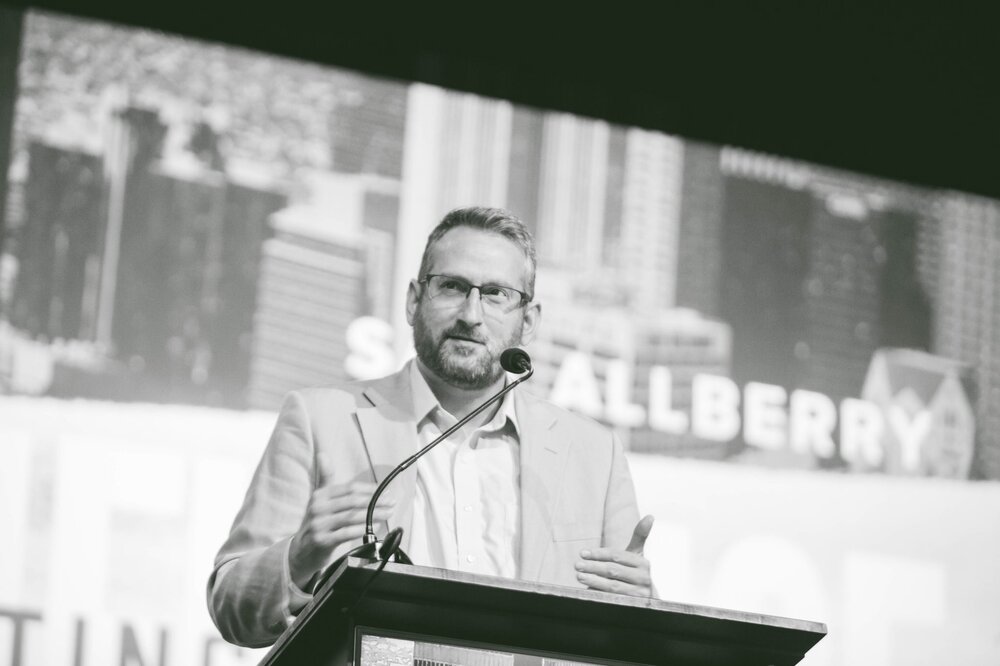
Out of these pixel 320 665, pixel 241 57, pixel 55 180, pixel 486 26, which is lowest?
pixel 320 665

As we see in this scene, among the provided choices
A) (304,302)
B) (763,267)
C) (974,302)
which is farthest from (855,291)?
(304,302)

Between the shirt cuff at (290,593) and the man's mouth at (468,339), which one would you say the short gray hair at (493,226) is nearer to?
the man's mouth at (468,339)

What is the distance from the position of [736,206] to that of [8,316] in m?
2.36

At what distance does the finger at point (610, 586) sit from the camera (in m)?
1.90

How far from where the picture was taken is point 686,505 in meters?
4.04

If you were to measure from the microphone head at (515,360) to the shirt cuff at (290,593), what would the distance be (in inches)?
20.1

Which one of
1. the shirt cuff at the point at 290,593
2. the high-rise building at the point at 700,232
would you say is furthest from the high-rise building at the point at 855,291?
the shirt cuff at the point at 290,593

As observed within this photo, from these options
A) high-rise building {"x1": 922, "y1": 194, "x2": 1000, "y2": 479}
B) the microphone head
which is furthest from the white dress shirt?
high-rise building {"x1": 922, "y1": 194, "x2": 1000, "y2": 479}

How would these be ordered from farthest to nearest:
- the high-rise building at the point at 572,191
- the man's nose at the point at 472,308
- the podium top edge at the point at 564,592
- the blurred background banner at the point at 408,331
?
1. the high-rise building at the point at 572,191
2. the blurred background banner at the point at 408,331
3. the man's nose at the point at 472,308
4. the podium top edge at the point at 564,592

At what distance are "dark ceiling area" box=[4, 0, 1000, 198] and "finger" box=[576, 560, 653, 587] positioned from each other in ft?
8.31

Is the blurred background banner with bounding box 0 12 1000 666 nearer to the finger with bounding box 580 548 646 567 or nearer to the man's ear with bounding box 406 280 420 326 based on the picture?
Answer: the man's ear with bounding box 406 280 420 326

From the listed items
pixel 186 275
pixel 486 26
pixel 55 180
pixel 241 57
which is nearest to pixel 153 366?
pixel 186 275

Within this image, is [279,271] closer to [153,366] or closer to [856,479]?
[153,366]

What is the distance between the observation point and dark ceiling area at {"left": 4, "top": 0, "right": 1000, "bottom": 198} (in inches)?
165
